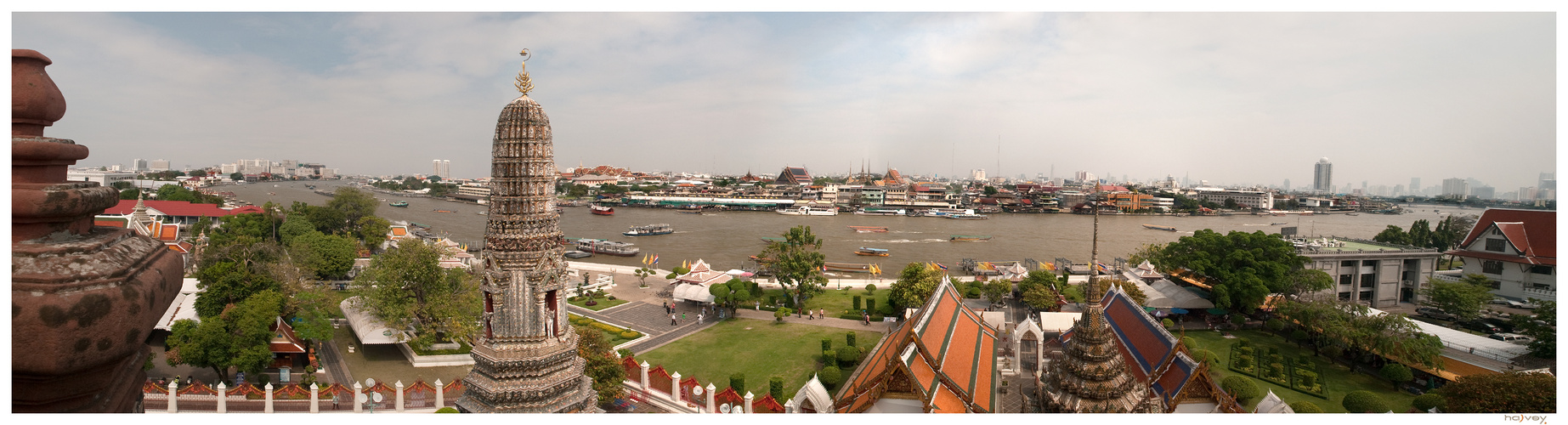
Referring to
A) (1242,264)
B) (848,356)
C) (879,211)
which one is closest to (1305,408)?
(848,356)

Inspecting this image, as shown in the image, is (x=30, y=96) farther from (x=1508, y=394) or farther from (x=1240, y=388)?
(x=1240, y=388)

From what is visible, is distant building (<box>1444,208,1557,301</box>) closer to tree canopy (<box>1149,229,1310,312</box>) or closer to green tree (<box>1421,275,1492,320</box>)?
green tree (<box>1421,275,1492,320</box>)

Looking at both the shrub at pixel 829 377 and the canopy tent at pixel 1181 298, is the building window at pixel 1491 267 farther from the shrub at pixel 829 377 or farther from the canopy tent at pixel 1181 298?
the shrub at pixel 829 377

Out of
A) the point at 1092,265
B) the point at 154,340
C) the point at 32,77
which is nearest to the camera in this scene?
the point at 32,77

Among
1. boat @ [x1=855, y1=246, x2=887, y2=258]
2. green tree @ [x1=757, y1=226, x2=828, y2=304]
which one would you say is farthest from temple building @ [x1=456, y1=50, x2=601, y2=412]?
boat @ [x1=855, y1=246, x2=887, y2=258]

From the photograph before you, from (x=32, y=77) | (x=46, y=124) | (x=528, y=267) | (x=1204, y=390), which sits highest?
(x=32, y=77)

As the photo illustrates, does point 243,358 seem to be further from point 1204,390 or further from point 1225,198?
point 1225,198

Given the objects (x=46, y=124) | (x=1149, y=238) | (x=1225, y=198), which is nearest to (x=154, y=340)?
(x=46, y=124)
